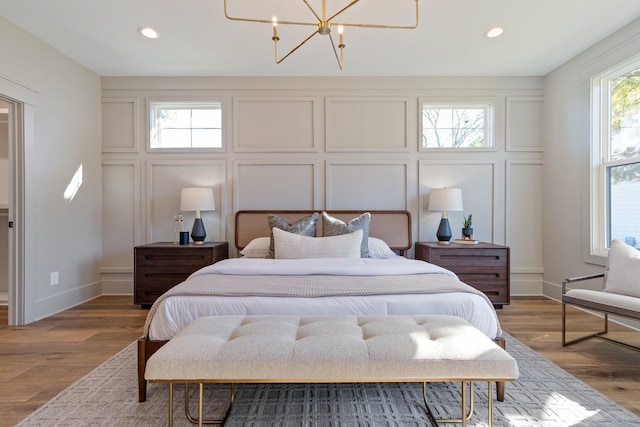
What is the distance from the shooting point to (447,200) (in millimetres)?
3953

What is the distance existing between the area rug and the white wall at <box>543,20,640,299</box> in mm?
2113

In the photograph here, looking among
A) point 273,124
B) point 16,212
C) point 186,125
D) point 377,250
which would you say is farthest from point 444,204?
point 16,212

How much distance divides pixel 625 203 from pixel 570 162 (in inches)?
28.5

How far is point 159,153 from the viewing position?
430 centimetres

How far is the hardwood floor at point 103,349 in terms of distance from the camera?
6.65 feet

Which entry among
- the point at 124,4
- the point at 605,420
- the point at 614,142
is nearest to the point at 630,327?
the point at 614,142

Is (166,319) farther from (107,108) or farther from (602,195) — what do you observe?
(602,195)

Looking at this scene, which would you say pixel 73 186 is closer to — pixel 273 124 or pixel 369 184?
pixel 273 124

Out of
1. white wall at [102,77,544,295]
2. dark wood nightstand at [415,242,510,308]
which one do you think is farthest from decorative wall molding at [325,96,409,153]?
dark wood nightstand at [415,242,510,308]

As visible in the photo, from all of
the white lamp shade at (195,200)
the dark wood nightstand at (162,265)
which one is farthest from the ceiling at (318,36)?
the dark wood nightstand at (162,265)

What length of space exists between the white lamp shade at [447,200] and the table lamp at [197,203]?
256cm

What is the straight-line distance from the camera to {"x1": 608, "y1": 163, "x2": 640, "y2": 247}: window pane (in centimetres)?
319

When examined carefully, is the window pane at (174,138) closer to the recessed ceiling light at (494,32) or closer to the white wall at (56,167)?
the white wall at (56,167)

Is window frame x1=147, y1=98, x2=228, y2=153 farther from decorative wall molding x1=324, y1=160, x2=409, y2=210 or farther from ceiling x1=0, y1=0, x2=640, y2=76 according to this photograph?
decorative wall molding x1=324, y1=160, x2=409, y2=210
